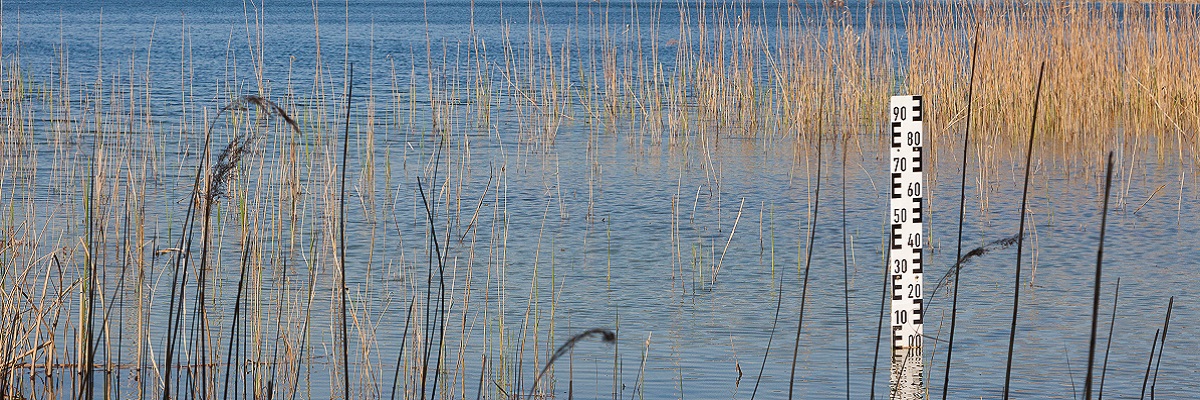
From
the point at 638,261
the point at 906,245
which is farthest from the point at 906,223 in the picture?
the point at 638,261

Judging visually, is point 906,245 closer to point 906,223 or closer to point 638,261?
point 906,223

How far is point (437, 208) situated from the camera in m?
6.26

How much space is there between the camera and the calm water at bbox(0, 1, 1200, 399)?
Answer: 3.57 m

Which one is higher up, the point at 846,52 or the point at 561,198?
the point at 846,52

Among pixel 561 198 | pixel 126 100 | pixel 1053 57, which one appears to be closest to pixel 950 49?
pixel 1053 57

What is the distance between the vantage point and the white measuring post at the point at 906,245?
371 cm

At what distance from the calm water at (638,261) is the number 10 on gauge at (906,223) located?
0.13 m

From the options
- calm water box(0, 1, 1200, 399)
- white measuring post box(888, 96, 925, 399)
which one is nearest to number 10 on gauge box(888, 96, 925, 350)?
white measuring post box(888, 96, 925, 399)

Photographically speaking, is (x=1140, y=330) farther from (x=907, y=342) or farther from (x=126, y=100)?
(x=126, y=100)

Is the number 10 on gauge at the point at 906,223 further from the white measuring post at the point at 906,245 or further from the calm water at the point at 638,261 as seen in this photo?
the calm water at the point at 638,261

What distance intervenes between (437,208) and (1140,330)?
126 inches

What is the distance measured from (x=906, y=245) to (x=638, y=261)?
166 cm

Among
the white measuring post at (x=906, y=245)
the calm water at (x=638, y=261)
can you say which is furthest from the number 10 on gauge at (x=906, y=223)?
the calm water at (x=638, y=261)

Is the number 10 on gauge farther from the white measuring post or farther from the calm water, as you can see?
the calm water
